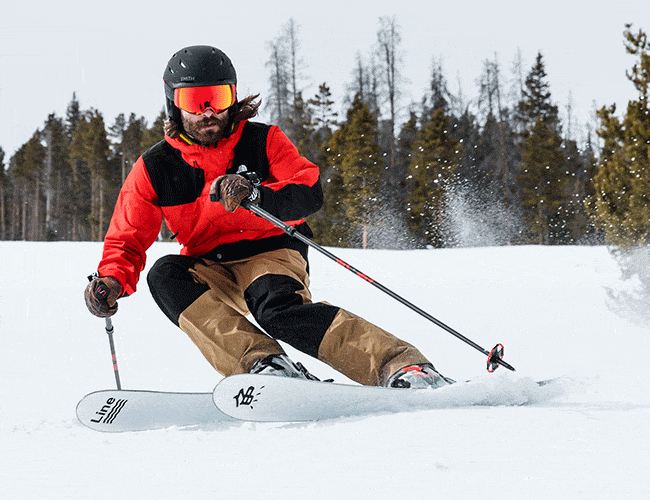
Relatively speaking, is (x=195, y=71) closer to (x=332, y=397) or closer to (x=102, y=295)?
(x=102, y=295)

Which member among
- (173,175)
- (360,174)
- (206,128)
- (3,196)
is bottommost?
(173,175)

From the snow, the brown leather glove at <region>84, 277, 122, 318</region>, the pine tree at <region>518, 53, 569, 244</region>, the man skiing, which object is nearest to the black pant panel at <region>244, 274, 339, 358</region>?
the man skiing

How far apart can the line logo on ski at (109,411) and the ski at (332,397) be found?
0.54 metres

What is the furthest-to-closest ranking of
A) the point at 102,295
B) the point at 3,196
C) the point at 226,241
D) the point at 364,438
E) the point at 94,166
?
the point at 3,196 < the point at 94,166 < the point at 226,241 < the point at 102,295 < the point at 364,438

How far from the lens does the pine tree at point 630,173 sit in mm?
5809

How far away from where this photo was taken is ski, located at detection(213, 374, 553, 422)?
1.87m

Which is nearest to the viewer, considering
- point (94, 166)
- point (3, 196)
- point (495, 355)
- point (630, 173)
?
point (495, 355)

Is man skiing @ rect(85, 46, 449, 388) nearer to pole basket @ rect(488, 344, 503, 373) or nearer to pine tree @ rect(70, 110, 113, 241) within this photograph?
pole basket @ rect(488, 344, 503, 373)

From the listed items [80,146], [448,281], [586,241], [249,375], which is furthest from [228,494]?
[80,146]

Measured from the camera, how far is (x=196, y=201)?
2.64m

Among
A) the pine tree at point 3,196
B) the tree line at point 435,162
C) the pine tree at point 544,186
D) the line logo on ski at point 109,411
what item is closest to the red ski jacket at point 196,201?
the line logo on ski at point 109,411

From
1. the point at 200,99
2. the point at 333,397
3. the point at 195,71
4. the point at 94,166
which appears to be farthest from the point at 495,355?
the point at 94,166

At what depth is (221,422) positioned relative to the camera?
2.14 m

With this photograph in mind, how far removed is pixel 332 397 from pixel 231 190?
0.91 metres
